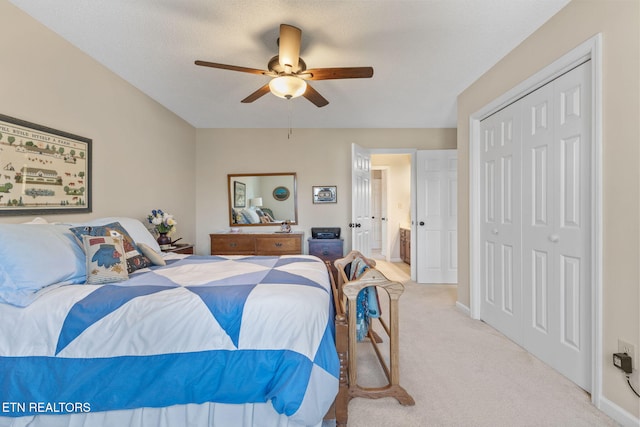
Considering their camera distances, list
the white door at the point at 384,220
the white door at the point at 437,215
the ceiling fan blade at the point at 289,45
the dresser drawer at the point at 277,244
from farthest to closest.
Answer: the white door at the point at 384,220
the white door at the point at 437,215
the dresser drawer at the point at 277,244
the ceiling fan blade at the point at 289,45

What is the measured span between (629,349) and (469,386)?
0.85 m

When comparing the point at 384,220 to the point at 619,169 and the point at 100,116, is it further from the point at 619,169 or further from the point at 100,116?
the point at 100,116

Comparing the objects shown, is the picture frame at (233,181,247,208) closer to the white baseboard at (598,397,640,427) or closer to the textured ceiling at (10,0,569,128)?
the textured ceiling at (10,0,569,128)

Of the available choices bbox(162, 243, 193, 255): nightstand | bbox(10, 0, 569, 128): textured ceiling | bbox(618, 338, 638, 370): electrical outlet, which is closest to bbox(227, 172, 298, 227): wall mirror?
bbox(162, 243, 193, 255): nightstand

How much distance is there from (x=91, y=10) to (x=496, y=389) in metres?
3.64

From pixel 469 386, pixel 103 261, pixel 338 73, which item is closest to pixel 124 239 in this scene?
pixel 103 261

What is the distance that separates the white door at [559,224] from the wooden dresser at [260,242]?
2790 millimetres

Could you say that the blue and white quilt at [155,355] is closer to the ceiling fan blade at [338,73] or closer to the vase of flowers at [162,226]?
the ceiling fan blade at [338,73]

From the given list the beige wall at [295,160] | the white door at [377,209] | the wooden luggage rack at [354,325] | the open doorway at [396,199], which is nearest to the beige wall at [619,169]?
the wooden luggage rack at [354,325]

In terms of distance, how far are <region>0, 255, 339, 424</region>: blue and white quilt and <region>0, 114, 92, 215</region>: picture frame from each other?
1.01 m

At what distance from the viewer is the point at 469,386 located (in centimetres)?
185

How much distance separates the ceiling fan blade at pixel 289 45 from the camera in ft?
6.27

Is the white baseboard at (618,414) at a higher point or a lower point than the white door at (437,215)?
lower

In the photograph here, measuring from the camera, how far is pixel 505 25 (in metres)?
2.10
